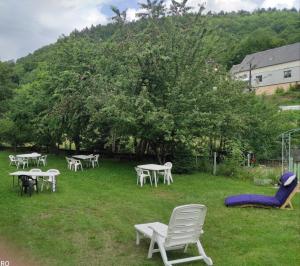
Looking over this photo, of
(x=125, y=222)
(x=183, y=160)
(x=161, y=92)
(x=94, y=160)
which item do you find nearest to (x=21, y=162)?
(x=94, y=160)

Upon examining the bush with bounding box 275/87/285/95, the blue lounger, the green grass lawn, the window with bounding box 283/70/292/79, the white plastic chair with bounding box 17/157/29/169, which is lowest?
the green grass lawn

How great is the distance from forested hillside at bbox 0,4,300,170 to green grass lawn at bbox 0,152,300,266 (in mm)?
2796

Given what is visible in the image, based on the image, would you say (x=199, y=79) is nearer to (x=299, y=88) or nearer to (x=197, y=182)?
(x=197, y=182)

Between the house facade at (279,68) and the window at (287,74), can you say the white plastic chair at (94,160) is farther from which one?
the window at (287,74)

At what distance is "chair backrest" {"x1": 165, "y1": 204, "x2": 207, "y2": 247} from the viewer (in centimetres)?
599

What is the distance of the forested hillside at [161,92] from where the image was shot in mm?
15648

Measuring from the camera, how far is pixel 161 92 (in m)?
16.6

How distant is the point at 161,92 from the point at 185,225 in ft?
36.1

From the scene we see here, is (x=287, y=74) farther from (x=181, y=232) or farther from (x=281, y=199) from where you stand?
(x=181, y=232)

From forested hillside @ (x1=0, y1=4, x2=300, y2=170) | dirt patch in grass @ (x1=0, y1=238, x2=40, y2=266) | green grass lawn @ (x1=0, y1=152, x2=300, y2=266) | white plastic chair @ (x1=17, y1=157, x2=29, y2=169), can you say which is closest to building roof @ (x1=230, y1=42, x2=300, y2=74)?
forested hillside @ (x1=0, y1=4, x2=300, y2=170)

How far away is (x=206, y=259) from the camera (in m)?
6.08

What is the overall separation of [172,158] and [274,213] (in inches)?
330

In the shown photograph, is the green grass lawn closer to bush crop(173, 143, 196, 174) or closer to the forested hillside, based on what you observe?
bush crop(173, 143, 196, 174)

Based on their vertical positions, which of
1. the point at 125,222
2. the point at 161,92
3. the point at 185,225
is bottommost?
the point at 125,222
